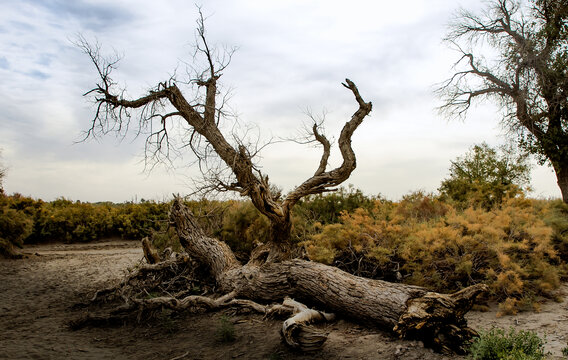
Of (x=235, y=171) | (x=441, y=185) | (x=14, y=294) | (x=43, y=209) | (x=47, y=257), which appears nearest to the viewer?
(x=235, y=171)

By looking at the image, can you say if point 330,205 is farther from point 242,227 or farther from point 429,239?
point 429,239

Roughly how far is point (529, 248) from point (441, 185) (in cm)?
674

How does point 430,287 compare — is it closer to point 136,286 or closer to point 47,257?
point 136,286

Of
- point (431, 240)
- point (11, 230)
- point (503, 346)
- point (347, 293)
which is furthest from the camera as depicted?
point (11, 230)

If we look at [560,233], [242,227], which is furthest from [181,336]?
[560,233]

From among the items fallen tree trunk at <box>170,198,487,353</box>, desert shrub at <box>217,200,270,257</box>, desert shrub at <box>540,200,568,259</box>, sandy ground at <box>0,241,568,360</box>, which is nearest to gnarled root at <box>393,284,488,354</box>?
fallen tree trunk at <box>170,198,487,353</box>

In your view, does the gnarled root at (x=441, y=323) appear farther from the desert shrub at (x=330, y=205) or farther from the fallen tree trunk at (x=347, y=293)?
the desert shrub at (x=330, y=205)

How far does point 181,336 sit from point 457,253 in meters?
4.58

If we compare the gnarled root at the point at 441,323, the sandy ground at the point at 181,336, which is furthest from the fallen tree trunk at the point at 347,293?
the sandy ground at the point at 181,336

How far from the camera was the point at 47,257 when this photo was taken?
1277 cm

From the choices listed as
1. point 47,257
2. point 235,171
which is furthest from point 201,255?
point 47,257

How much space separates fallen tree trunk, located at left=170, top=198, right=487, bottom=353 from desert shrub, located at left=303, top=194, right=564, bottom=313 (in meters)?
1.08

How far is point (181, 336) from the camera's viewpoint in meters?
5.96

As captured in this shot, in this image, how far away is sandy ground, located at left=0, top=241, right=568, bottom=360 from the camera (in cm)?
491
